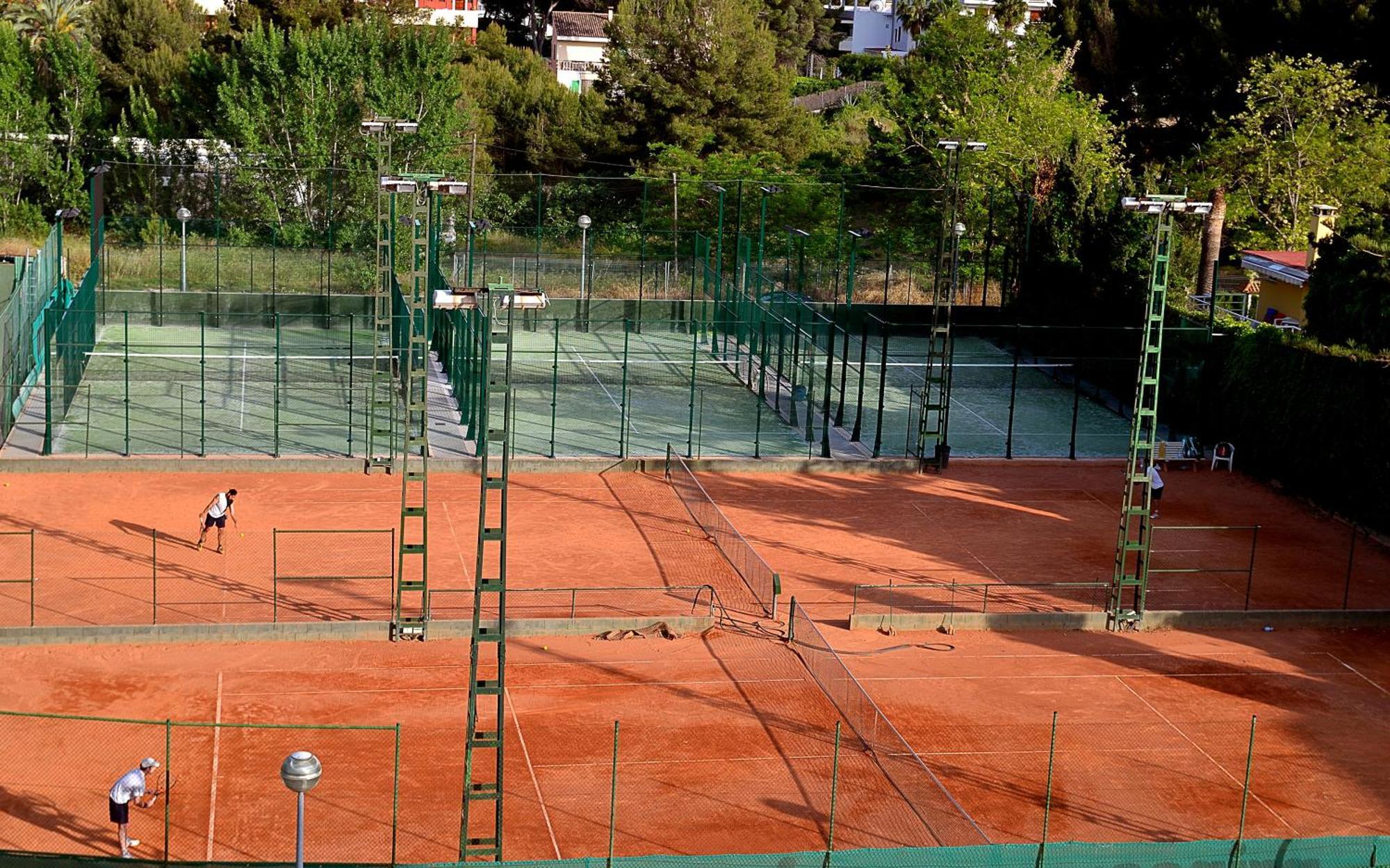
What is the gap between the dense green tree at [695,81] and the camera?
66.6 m

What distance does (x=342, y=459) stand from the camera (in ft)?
114

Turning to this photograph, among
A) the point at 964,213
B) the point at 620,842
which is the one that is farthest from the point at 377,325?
the point at 964,213

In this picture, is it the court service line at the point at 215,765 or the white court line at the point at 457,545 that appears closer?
the court service line at the point at 215,765

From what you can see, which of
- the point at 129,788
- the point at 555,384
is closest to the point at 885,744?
the point at 129,788

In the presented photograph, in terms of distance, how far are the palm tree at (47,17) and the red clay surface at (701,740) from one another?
168 ft

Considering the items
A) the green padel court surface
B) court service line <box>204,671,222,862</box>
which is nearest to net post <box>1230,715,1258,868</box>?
court service line <box>204,671,222,862</box>

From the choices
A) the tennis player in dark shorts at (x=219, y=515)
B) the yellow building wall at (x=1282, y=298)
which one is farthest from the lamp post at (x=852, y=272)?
the tennis player in dark shorts at (x=219, y=515)

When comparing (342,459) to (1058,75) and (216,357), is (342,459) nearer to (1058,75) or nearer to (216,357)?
(216,357)

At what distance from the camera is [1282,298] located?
46.3m

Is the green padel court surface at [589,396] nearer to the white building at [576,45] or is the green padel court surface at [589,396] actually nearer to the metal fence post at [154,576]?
the metal fence post at [154,576]

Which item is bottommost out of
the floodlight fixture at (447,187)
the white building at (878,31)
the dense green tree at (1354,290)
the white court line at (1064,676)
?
the white court line at (1064,676)

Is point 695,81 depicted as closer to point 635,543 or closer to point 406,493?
point 635,543

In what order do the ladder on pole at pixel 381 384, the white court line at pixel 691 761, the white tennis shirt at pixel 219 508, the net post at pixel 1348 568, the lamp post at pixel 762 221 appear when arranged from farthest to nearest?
the lamp post at pixel 762 221 → the ladder on pole at pixel 381 384 → the net post at pixel 1348 568 → the white tennis shirt at pixel 219 508 → the white court line at pixel 691 761

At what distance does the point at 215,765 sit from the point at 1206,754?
42.1 feet
